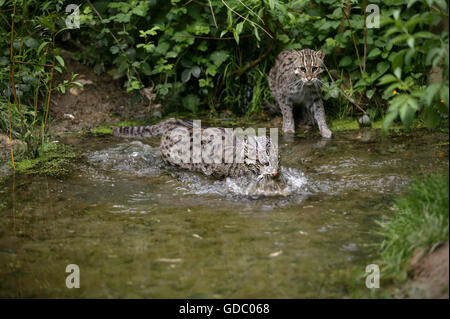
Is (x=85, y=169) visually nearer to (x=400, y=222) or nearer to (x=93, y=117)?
(x=93, y=117)

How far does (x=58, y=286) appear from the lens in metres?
3.44

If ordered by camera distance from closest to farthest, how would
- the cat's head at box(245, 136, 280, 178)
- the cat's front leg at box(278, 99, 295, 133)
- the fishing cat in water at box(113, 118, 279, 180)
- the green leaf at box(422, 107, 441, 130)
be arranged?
the green leaf at box(422, 107, 441, 130) < the cat's head at box(245, 136, 280, 178) < the fishing cat in water at box(113, 118, 279, 180) < the cat's front leg at box(278, 99, 295, 133)

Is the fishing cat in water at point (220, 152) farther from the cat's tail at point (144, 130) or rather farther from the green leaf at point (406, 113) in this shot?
the green leaf at point (406, 113)

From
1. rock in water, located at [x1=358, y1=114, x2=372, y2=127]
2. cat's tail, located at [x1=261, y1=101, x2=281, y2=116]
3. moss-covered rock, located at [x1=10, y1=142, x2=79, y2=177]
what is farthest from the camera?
cat's tail, located at [x1=261, y1=101, x2=281, y2=116]

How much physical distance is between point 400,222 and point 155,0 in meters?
5.22

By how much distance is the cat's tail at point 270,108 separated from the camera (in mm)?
7904

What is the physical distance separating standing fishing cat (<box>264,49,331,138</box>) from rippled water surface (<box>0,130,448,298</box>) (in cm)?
88

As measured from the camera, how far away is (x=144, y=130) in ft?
23.2

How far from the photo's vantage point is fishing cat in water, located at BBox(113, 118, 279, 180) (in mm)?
5312

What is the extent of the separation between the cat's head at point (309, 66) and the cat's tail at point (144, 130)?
177 cm

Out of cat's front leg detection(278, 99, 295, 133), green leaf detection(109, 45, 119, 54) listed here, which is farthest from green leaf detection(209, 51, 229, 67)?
green leaf detection(109, 45, 119, 54)

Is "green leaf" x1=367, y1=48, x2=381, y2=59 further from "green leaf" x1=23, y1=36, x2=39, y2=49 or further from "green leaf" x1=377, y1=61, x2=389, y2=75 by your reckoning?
"green leaf" x1=23, y1=36, x2=39, y2=49

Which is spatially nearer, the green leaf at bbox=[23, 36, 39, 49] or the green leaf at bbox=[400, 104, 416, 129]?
the green leaf at bbox=[400, 104, 416, 129]

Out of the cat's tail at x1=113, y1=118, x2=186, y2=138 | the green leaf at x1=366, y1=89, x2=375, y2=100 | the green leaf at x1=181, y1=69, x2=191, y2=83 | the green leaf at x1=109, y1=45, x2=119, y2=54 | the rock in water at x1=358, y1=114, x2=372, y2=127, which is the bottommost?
the cat's tail at x1=113, y1=118, x2=186, y2=138
